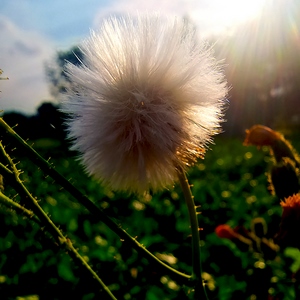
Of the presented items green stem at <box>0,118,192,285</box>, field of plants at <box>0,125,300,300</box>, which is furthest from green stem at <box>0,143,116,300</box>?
field of plants at <box>0,125,300,300</box>

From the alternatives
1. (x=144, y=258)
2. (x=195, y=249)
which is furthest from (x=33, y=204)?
(x=144, y=258)

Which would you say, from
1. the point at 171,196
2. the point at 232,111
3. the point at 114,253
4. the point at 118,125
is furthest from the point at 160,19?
the point at 232,111

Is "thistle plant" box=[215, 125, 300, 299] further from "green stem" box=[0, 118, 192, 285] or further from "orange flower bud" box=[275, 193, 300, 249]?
"green stem" box=[0, 118, 192, 285]

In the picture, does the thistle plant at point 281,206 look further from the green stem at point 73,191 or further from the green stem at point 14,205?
the green stem at point 14,205

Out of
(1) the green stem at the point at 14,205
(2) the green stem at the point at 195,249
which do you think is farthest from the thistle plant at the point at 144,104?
(1) the green stem at the point at 14,205

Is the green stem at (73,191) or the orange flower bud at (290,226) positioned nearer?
the green stem at (73,191)

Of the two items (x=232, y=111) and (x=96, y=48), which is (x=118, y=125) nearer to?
(x=96, y=48)

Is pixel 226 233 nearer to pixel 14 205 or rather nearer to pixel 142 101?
pixel 142 101
